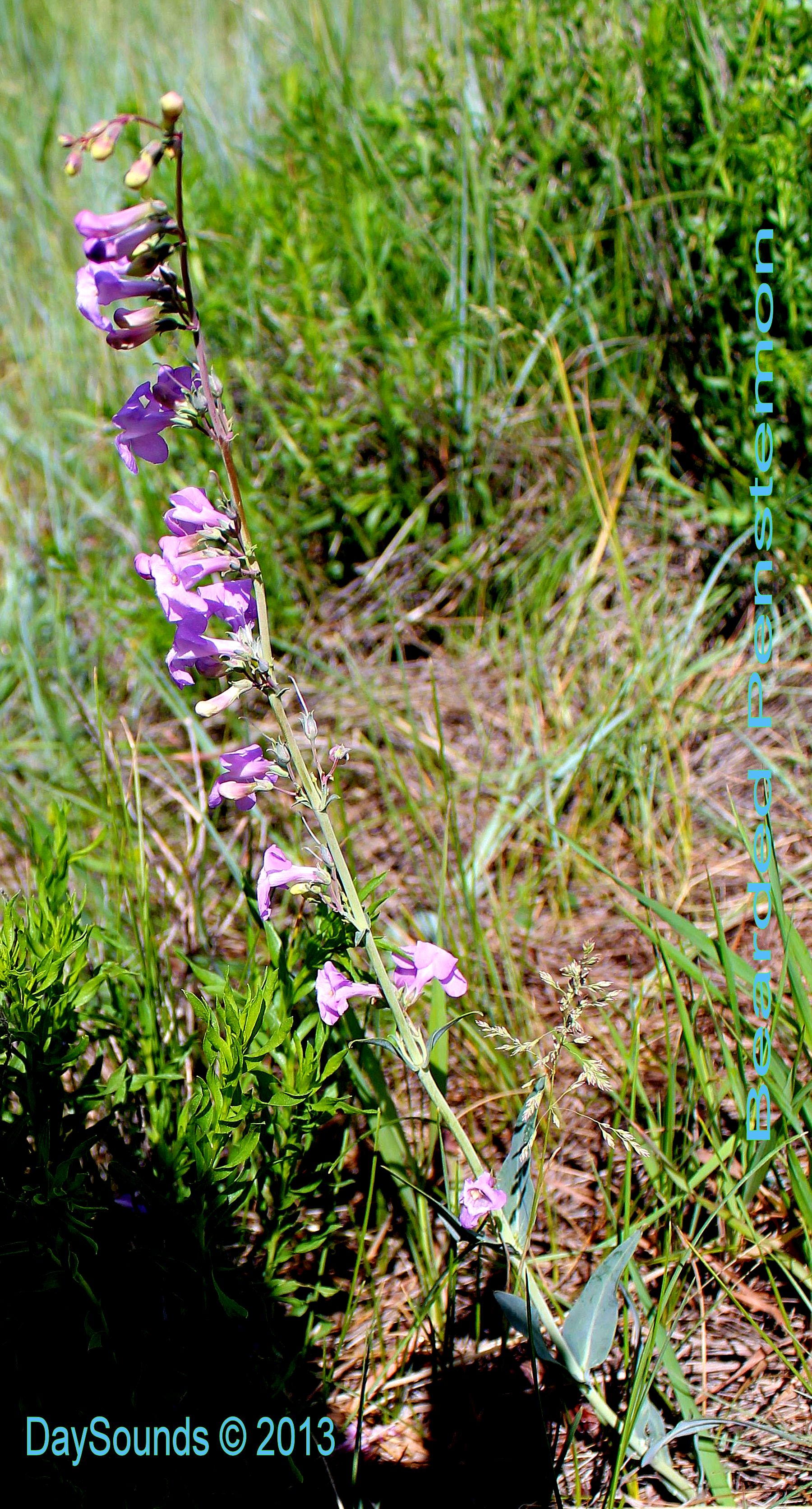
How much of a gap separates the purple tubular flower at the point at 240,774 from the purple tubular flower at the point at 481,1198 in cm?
52

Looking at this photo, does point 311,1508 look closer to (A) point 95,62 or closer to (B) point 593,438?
(B) point 593,438

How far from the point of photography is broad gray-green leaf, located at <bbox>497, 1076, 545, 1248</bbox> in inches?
50.6

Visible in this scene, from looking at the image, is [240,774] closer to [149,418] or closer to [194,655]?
[194,655]

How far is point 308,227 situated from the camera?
2.95m

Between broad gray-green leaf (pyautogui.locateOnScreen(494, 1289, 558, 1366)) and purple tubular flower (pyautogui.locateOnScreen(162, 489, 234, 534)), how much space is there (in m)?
0.95

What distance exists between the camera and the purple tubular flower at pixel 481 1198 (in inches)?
47.9

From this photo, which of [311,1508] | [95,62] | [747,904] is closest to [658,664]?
[747,904]

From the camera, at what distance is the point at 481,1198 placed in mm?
1233

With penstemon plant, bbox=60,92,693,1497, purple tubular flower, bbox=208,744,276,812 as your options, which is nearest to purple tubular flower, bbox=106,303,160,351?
penstemon plant, bbox=60,92,693,1497

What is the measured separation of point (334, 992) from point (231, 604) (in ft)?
1.53

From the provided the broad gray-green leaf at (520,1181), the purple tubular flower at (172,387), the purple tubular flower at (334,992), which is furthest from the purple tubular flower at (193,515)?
the broad gray-green leaf at (520,1181)

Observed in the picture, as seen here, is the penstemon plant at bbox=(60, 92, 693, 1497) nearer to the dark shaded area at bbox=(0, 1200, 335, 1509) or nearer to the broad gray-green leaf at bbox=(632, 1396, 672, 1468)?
the broad gray-green leaf at bbox=(632, 1396, 672, 1468)

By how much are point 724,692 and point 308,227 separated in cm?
174

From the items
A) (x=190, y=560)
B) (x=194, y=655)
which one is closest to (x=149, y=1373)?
(x=194, y=655)
